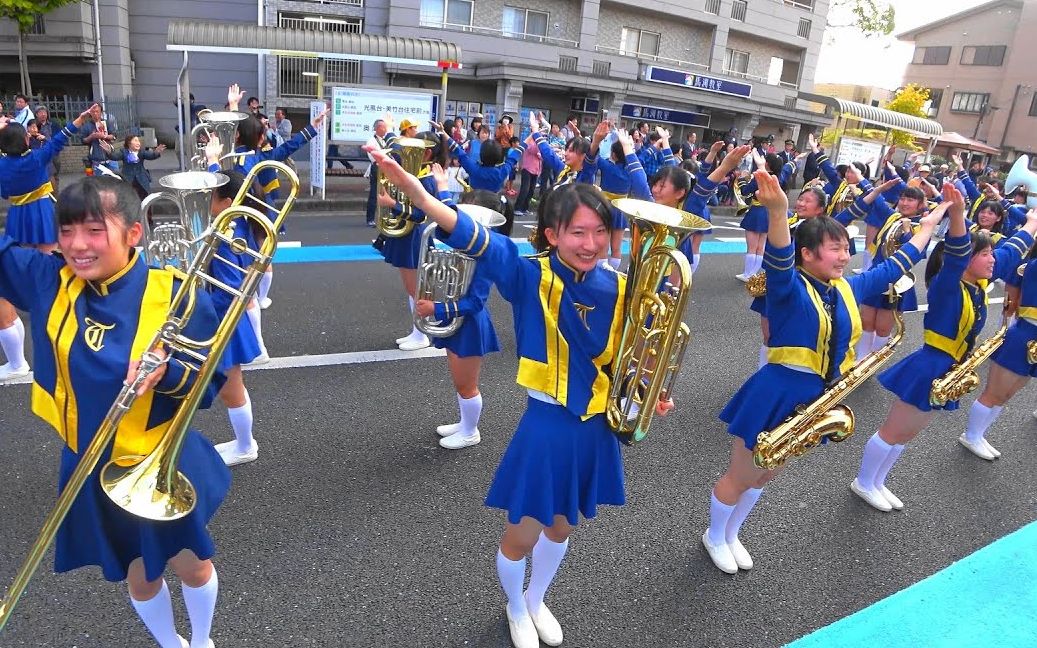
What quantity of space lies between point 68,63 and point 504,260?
2129 cm

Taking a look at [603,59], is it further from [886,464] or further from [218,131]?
[886,464]

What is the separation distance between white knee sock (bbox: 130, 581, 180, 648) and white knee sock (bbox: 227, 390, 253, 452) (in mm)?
1504

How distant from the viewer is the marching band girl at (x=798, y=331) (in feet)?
9.77

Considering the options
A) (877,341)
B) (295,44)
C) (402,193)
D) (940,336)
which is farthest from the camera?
(295,44)

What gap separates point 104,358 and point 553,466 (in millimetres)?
1533

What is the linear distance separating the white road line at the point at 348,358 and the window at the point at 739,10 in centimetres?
2542

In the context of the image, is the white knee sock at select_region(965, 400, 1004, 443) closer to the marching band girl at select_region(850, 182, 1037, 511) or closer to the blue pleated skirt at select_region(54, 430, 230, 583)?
the marching band girl at select_region(850, 182, 1037, 511)

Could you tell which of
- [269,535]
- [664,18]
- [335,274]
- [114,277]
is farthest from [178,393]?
[664,18]

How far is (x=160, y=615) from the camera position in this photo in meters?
2.37

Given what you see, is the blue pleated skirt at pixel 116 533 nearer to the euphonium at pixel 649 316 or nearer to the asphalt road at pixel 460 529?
the asphalt road at pixel 460 529

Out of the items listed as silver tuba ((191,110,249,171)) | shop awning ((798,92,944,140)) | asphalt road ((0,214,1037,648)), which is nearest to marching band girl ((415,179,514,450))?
asphalt road ((0,214,1037,648))

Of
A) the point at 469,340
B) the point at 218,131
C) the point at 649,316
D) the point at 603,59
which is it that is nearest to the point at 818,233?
the point at 649,316

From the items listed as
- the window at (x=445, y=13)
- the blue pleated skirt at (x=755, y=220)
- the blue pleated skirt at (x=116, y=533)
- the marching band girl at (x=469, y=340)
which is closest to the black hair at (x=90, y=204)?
the blue pleated skirt at (x=116, y=533)

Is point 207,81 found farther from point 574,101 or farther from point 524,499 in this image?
point 524,499
